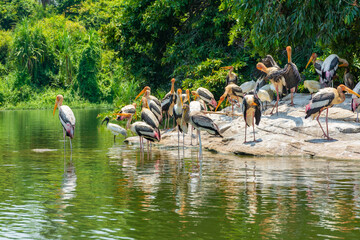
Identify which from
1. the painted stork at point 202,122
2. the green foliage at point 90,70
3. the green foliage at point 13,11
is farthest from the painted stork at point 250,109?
the green foliage at point 13,11

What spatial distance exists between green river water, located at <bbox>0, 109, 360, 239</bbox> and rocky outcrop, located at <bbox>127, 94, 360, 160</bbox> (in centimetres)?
49

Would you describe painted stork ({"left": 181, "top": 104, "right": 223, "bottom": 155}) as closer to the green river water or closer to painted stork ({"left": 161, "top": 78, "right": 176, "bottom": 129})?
the green river water

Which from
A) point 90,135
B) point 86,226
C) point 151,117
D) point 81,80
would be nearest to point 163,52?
point 90,135

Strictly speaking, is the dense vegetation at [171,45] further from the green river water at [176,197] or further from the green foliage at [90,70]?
the green river water at [176,197]

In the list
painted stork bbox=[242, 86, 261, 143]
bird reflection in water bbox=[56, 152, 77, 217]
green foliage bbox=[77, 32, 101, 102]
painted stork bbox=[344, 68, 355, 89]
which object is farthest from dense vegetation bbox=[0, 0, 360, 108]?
bird reflection in water bbox=[56, 152, 77, 217]

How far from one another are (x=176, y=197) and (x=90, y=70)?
40.6 meters

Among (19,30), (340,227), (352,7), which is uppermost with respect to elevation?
(19,30)

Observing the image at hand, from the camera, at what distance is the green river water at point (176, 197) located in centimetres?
667

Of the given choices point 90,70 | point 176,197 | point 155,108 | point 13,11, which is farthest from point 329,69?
point 13,11

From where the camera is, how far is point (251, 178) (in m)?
10.0

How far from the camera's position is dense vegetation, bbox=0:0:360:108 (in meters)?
15.8

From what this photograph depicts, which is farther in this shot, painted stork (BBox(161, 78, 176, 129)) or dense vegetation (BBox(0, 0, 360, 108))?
painted stork (BBox(161, 78, 176, 129))

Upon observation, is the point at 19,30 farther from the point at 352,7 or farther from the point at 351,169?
the point at 351,169

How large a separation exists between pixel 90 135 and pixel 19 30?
3037 cm
